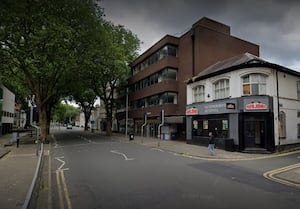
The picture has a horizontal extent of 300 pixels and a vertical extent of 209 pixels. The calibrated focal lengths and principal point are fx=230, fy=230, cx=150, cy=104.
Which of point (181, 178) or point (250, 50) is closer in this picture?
point (181, 178)

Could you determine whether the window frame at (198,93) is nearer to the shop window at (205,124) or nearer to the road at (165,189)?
the shop window at (205,124)

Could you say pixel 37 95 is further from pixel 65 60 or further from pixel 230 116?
pixel 230 116

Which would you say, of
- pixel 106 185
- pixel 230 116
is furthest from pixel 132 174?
pixel 230 116

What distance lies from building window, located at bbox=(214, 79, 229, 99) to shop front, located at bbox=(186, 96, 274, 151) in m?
0.71

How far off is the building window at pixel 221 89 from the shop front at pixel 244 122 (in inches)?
28.0

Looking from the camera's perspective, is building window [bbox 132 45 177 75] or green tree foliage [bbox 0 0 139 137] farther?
building window [bbox 132 45 177 75]

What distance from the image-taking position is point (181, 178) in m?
9.68

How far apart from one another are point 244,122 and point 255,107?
5.06 ft

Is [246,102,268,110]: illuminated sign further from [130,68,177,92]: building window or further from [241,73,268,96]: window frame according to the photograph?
[130,68,177,92]: building window

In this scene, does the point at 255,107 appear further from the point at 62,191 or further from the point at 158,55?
the point at 158,55

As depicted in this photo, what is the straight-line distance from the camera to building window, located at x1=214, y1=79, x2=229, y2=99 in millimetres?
21656

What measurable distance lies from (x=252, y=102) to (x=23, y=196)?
57.4ft

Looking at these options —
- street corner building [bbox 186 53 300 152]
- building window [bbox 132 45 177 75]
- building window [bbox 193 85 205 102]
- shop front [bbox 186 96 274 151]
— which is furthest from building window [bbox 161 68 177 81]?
shop front [bbox 186 96 274 151]

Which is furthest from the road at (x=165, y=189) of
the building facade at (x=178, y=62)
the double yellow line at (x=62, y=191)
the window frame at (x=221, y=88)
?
the building facade at (x=178, y=62)
